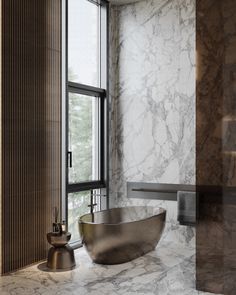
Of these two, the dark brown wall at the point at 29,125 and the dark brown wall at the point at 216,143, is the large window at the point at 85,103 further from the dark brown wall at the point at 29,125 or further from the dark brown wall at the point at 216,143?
the dark brown wall at the point at 216,143

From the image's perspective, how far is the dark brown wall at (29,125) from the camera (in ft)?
9.80

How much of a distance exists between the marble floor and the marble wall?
84 centimetres

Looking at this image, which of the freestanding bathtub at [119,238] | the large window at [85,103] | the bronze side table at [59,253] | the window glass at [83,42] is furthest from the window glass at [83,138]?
the bronze side table at [59,253]

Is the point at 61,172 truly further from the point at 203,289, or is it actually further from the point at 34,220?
the point at 203,289

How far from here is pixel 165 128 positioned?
4.12 m

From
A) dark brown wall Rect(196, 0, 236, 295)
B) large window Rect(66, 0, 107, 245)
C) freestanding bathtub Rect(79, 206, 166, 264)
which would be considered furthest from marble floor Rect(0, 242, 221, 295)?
→ large window Rect(66, 0, 107, 245)

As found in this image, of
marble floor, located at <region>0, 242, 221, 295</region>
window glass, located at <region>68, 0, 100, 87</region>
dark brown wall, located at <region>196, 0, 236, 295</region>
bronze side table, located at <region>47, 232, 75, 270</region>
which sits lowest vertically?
marble floor, located at <region>0, 242, 221, 295</region>

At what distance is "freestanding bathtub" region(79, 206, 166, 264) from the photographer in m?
3.10

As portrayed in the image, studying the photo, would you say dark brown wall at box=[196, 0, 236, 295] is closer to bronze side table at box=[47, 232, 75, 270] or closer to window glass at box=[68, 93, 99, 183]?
bronze side table at box=[47, 232, 75, 270]

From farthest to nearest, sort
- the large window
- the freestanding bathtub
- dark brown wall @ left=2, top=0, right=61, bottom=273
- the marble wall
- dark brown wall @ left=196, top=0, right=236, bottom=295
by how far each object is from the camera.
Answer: the marble wall, the large window, the freestanding bathtub, dark brown wall @ left=2, top=0, right=61, bottom=273, dark brown wall @ left=196, top=0, right=236, bottom=295

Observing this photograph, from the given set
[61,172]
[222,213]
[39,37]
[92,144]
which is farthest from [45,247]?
[39,37]

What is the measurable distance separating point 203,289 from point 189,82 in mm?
2097

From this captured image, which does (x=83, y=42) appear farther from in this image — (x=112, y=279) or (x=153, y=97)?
(x=112, y=279)

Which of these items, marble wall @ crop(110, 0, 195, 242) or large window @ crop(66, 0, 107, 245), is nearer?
large window @ crop(66, 0, 107, 245)
